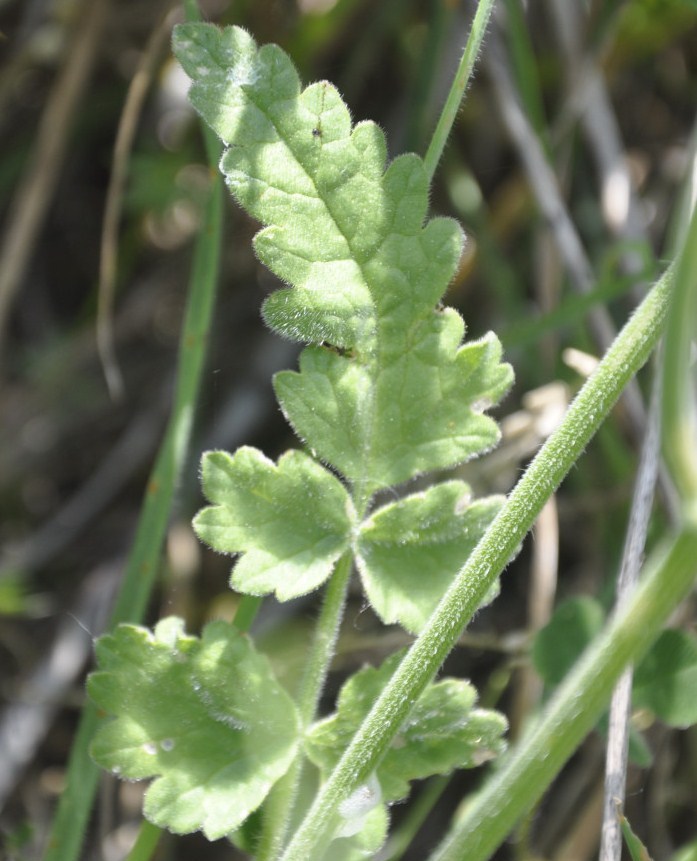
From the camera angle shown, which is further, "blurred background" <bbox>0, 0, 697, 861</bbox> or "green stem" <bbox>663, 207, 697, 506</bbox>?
"blurred background" <bbox>0, 0, 697, 861</bbox>

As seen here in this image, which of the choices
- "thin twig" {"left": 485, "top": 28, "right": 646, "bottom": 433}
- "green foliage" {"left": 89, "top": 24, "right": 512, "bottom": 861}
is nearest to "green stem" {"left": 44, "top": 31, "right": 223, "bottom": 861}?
"green foliage" {"left": 89, "top": 24, "right": 512, "bottom": 861}

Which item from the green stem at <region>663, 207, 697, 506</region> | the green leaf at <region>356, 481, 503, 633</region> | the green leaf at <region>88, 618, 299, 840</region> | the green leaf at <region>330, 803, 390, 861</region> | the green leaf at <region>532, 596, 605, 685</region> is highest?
the green stem at <region>663, 207, 697, 506</region>

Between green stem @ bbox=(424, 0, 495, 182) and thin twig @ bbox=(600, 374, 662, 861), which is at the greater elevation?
green stem @ bbox=(424, 0, 495, 182)

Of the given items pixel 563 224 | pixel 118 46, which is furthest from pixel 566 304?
pixel 118 46

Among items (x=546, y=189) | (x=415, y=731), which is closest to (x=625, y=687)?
(x=415, y=731)

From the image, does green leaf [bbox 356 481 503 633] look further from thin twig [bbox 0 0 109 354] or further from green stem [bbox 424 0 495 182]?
thin twig [bbox 0 0 109 354]

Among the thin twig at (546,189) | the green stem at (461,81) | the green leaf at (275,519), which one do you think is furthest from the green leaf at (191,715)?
the thin twig at (546,189)

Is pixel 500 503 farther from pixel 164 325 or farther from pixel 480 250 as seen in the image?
pixel 164 325
